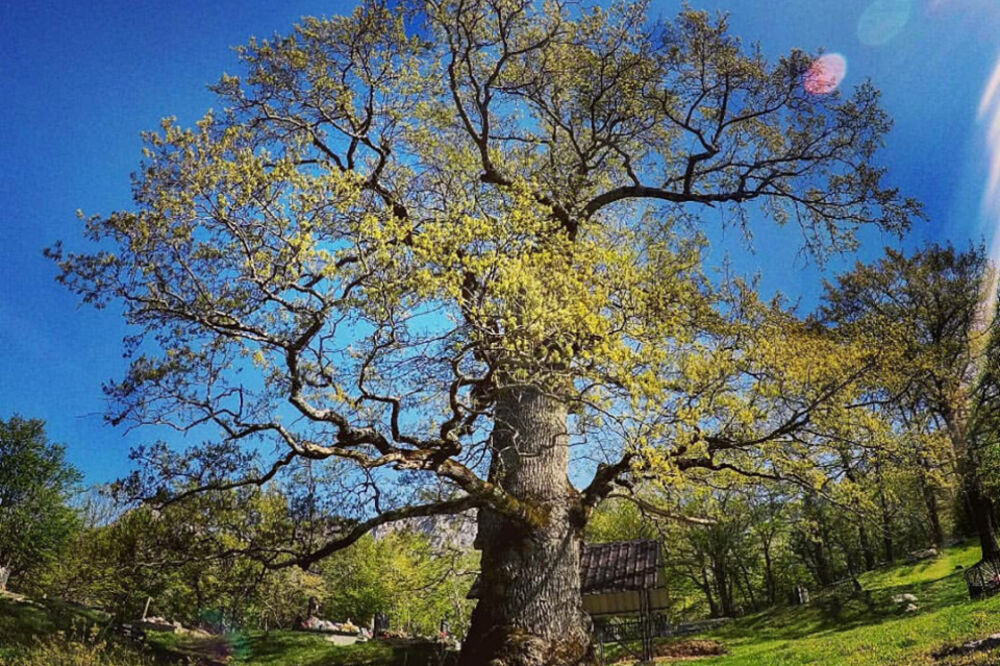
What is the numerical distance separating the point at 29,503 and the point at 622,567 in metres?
32.5

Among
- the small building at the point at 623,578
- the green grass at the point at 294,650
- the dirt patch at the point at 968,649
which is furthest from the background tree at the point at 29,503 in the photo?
the dirt patch at the point at 968,649

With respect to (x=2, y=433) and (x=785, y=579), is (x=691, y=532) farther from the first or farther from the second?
(x=2, y=433)

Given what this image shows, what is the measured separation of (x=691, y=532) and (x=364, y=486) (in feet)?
94.1

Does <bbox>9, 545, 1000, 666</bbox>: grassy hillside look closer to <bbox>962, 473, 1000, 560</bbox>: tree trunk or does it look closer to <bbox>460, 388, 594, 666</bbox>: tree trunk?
<bbox>962, 473, 1000, 560</bbox>: tree trunk

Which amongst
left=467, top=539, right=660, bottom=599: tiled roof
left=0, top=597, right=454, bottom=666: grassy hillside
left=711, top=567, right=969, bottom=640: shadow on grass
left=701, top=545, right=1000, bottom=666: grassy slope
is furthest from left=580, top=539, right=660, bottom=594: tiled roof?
left=711, top=567, right=969, bottom=640: shadow on grass

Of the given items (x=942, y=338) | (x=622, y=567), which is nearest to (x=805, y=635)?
(x=622, y=567)

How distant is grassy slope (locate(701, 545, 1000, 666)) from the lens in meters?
10.9

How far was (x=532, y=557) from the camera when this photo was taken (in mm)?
9148

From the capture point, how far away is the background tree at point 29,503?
105 ft

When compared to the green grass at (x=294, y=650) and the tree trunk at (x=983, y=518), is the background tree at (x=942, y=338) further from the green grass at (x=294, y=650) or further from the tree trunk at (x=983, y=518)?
the green grass at (x=294, y=650)

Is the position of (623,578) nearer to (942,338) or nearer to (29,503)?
(942,338)

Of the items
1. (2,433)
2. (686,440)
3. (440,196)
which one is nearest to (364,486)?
(686,440)

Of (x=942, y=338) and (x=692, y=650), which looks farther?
(x=942, y=338)

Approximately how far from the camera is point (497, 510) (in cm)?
906
